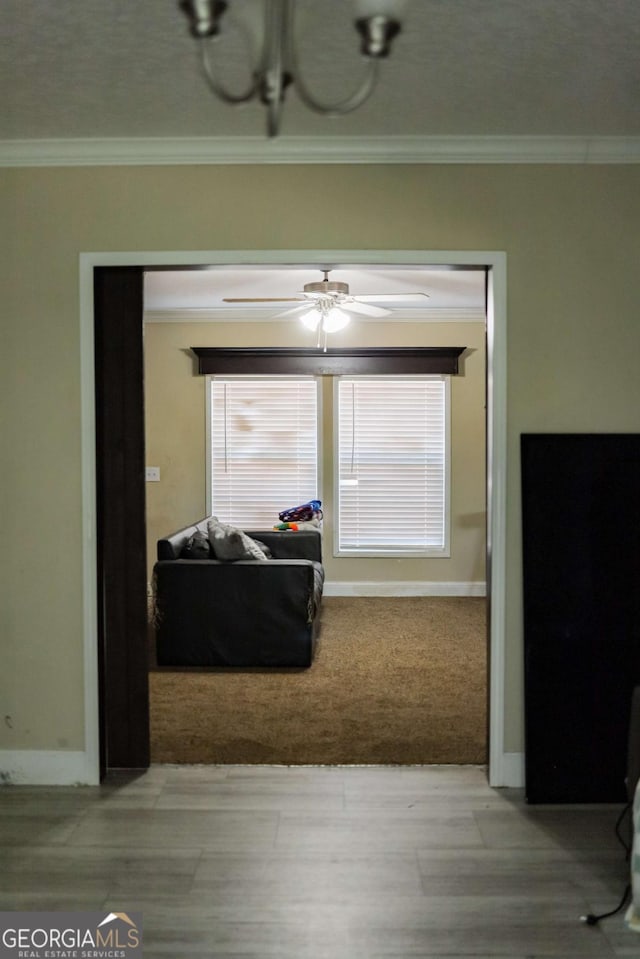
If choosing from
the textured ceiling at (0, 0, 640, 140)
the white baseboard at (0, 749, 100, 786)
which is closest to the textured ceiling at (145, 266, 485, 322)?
the textured ceiling at (0, 0, 640, 140)

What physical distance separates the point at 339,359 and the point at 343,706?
11.7 feet

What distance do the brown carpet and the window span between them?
1.30 m

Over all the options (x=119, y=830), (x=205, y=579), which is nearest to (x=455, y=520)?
(x=205, y=579)

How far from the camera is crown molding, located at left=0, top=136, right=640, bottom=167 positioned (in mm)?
3066

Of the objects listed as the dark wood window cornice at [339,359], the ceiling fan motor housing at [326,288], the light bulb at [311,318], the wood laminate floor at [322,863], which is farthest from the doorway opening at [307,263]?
the dark wood window cornice at [339,359]

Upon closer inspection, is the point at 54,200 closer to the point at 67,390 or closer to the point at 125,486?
the point at 67,390

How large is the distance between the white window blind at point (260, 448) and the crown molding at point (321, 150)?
3.82 metres

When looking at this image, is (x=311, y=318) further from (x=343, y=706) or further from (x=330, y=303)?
(x=343, y=706)

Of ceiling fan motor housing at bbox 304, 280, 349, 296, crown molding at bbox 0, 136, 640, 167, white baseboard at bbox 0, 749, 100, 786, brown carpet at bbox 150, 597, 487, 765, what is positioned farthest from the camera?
ceiling fan motor housing at bbox 304, 280, 349, 296

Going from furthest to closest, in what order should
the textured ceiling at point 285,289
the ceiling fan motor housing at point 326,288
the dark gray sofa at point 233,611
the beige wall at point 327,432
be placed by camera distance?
the beige wall at point 327,432 < the textured ceiling at point 285,289 < the ceiling fan motor housing at point 326,288 < the dark gray sofa at point 233,611

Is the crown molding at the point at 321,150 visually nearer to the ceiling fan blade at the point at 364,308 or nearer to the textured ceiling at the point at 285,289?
the textured ceiling at the point at 285,289

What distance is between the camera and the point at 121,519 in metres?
3.29

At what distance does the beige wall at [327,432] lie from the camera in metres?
6.88

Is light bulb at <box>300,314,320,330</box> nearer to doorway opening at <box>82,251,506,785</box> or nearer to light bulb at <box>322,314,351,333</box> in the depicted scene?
light bulb at <box>322,314,351,333</box>
